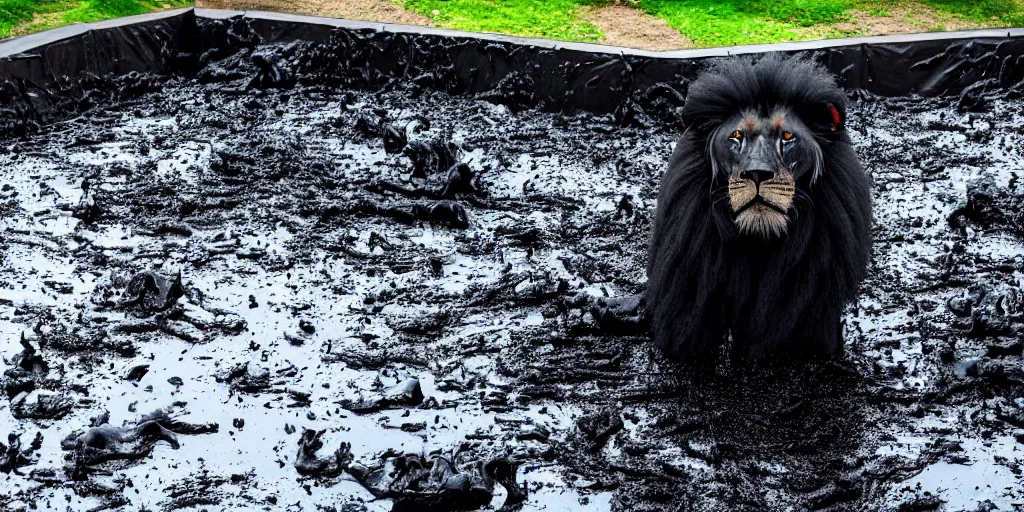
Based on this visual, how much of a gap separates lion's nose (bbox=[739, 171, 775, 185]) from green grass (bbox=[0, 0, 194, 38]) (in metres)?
5.93

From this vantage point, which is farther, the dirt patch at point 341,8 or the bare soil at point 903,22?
the dirt patch at point 341,8

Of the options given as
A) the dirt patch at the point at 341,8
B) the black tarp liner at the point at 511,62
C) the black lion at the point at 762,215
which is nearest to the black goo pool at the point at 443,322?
the black tarp liner at the point at 511,62

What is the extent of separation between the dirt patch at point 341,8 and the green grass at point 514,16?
145 mm

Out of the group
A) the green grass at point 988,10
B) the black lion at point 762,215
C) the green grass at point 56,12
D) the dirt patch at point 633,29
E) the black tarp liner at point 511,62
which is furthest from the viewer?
the green grass at point 988,10

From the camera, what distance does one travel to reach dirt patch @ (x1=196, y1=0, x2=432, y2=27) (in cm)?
829

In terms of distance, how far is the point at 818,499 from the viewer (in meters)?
3.45

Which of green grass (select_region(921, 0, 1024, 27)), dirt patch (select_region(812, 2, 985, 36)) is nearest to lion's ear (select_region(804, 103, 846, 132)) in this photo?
dirt patch (select_region(812, 2, 985, 36))

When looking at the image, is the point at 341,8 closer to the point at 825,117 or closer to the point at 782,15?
the point at 782,15

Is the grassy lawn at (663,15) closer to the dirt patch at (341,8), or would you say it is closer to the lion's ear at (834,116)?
the dirt patch at (341,8)

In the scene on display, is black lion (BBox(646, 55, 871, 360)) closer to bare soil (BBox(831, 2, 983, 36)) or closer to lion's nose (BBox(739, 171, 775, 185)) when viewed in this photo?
lion's nose (BBox(739, 171, 775, 185))

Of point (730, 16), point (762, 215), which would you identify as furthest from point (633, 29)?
point (762, 215)

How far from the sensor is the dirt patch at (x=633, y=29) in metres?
7.63

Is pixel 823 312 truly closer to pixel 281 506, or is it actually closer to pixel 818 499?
pixel 818 499

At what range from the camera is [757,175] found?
143 inches
